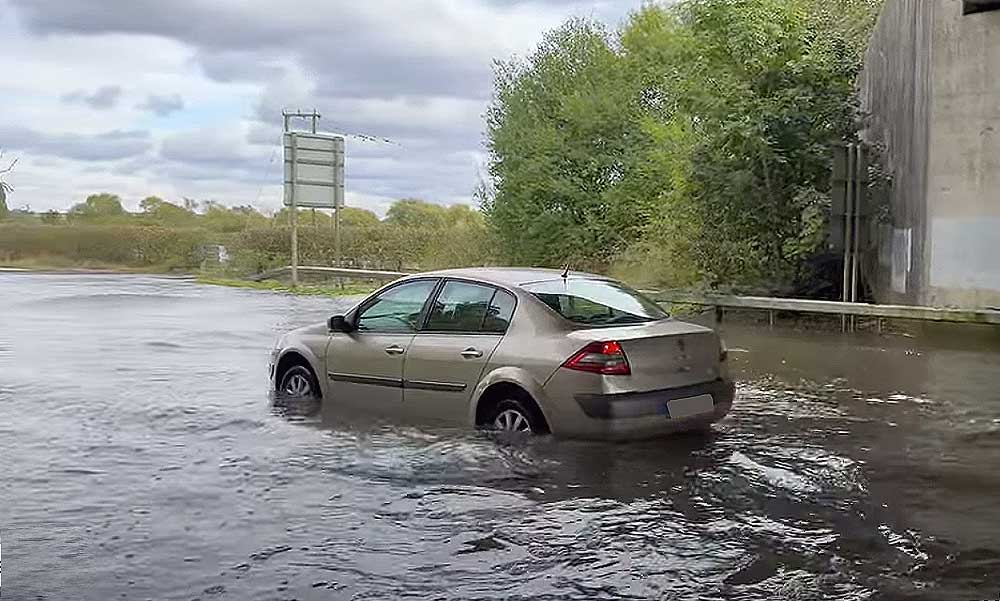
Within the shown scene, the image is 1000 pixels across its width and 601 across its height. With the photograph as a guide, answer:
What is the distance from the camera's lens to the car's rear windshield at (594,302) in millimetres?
8266

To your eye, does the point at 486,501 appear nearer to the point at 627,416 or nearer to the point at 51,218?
the point at 627,416

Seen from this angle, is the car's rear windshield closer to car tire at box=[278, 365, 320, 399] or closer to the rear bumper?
the rear bumper

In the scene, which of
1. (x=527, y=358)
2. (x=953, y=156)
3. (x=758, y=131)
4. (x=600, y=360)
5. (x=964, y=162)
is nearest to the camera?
(x=600, y=360)

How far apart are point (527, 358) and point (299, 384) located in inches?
113

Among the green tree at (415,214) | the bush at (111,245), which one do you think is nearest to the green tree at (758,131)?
the green tree at (415,214)

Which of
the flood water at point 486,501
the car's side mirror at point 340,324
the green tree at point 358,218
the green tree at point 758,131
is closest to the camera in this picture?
the flood water at point 486,501

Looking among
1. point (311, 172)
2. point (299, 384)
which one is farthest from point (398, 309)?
point (311, 172)

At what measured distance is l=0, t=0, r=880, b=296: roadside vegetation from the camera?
20.6 meters

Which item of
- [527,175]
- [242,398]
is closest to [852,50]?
[527,175]

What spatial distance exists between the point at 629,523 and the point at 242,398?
5.68 metres

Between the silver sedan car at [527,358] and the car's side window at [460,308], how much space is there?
1 cm

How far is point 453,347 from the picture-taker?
8422 millimetres

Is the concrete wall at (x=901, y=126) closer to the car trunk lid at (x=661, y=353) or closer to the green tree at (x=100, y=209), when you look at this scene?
the car trunk lid at (x=661, y=353)

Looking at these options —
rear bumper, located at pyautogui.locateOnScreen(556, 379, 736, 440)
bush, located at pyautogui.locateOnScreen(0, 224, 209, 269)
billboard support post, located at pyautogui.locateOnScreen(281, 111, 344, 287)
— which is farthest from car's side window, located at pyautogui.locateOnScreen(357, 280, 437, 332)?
bush, located at pyautogui.locateOnScreen(0, 224, 209, 269)
